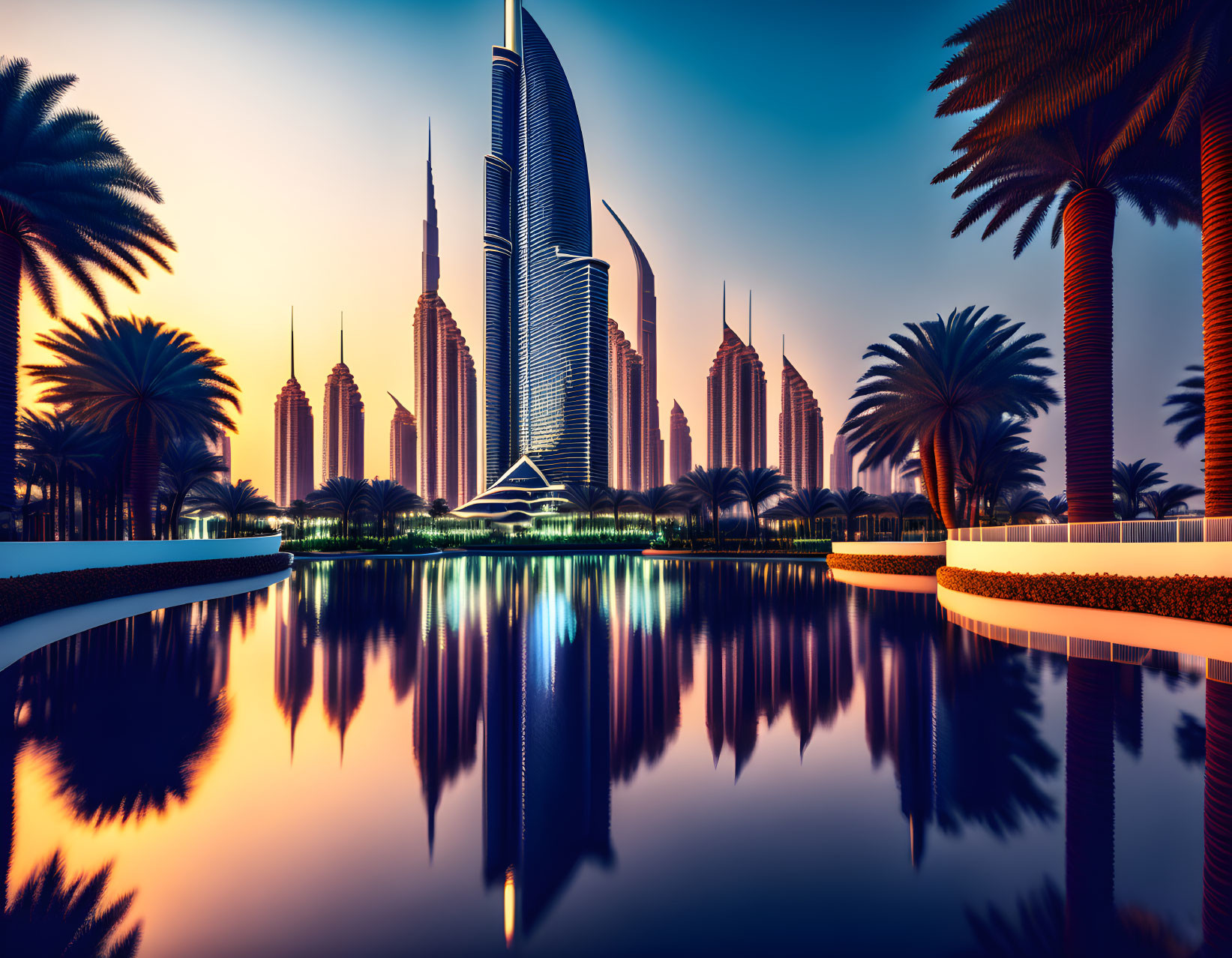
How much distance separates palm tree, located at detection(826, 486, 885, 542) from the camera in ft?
171

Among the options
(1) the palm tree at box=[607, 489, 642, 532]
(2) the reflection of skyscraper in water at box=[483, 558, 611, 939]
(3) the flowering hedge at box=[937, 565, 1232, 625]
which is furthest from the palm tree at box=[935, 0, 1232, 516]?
(1) the palm tree at box=[607, 489, 642, 532]

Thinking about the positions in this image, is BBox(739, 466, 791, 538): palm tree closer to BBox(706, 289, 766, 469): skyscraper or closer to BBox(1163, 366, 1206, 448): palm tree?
BBox(1163, 366, 1206, 448): palm tree

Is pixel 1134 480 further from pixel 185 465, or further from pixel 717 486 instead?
pixel 185 465

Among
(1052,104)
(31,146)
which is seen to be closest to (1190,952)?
(1052,104)

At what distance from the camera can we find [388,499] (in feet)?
188

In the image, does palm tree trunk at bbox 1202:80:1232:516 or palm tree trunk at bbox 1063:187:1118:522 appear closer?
palm tree trunk at bbox 1202:80:1232:516

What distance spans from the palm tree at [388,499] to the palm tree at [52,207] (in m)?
40.3

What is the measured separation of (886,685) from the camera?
8.91m

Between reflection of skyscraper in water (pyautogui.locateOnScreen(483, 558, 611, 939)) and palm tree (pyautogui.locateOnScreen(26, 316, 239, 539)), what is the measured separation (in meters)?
20.8

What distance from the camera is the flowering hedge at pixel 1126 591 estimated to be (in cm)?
1043

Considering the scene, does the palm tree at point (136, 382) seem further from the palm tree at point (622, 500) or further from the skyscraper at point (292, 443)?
the skyscraper at point (292, 443)

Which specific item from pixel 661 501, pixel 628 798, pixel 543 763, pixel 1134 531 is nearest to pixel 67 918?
pixel 543 763

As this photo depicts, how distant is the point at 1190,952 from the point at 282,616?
17.8 m

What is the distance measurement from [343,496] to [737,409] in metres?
130
